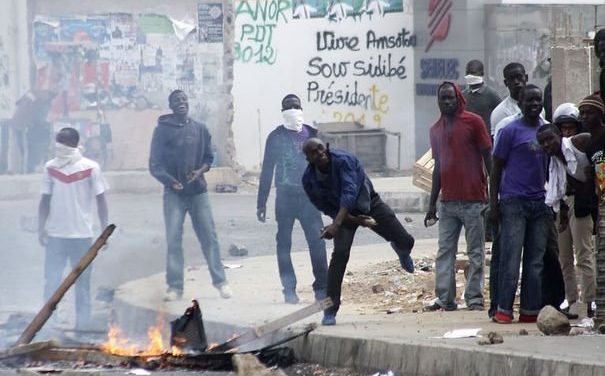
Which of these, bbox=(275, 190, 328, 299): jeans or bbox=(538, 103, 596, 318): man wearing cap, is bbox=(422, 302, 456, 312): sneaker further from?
bbox=(275, 190, 328, 299): jeans

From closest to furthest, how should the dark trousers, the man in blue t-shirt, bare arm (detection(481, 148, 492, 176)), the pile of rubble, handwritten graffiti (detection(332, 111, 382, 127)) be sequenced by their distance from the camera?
1. the man in blue t-shirt
2. the dark trousers
3. bare arm (detection(481, 148, 492, 176))
4. the pile of rubble
5. handwritten graffiti (detection(332, 111, 382, 127))

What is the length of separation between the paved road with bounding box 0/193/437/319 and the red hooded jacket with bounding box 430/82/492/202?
10.4 ft

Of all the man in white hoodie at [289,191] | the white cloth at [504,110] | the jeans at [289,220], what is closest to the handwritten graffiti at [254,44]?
the man in white hoodie at [289,191]

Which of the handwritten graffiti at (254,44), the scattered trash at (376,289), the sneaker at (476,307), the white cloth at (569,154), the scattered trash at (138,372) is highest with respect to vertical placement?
the handwritten graffiti at (254,44)

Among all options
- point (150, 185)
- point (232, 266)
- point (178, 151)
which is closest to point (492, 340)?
point (178, 151)

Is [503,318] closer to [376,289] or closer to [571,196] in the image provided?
[571,196]

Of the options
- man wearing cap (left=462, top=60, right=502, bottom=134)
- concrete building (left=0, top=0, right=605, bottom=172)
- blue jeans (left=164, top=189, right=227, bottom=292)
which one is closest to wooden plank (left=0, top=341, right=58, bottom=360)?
blue jeans (left=164, top=189, right=227, bottom=292)

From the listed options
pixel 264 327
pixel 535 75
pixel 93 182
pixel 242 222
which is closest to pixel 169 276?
pixel 93 182

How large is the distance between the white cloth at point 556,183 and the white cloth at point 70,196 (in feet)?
11.3

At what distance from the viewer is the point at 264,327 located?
9094 mm

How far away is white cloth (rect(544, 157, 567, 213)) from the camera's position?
933cm

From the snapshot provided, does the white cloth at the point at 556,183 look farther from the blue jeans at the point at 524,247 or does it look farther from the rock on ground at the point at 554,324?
the rock on ground at the point at 554,324

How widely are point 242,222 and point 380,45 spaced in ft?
26.8

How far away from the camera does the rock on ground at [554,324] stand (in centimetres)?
888
